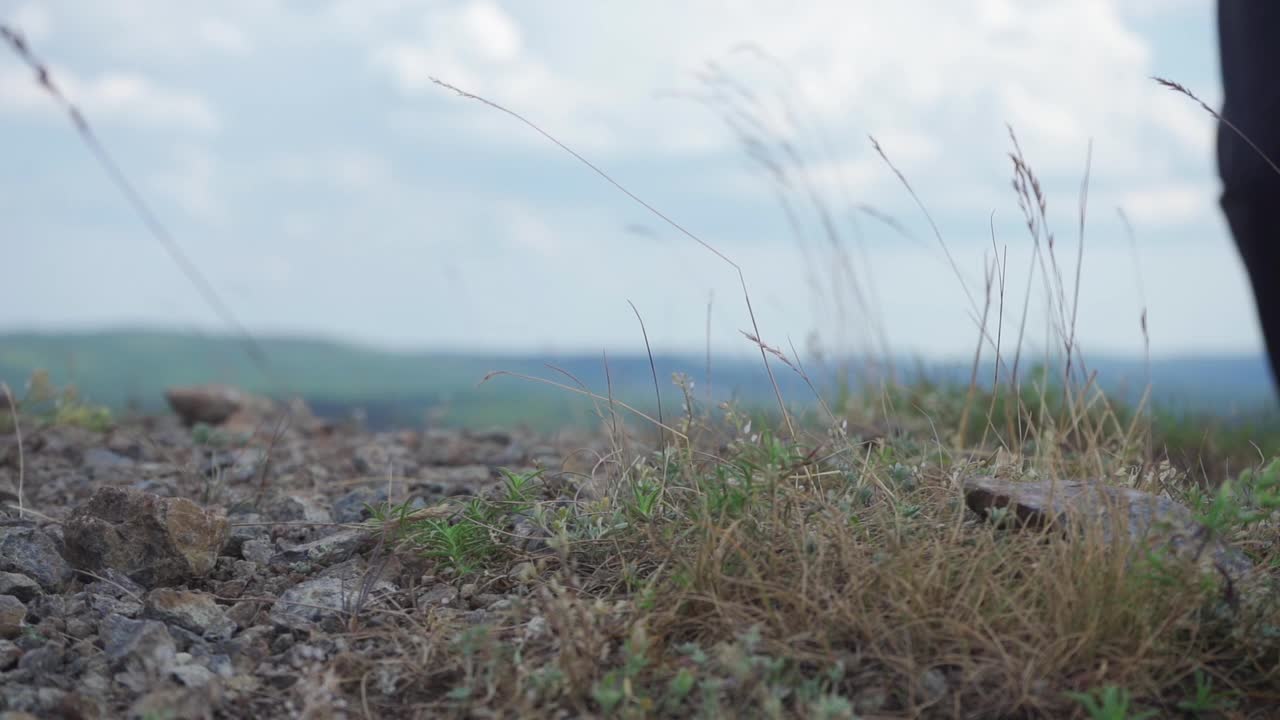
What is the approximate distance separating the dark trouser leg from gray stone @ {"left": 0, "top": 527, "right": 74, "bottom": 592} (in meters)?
4.15

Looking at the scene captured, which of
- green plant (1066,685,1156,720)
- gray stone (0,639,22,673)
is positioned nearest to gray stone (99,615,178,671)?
gray stone (0,639,22,673)

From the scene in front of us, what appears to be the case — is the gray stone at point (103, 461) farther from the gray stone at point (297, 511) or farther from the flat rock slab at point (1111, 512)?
the flat rock slab at point (1111, 512)

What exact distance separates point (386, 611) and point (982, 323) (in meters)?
1.39

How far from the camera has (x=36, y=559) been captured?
8.00ft

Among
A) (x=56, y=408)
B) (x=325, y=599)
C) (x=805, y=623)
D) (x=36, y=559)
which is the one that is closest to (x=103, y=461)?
(x=56, y=408)

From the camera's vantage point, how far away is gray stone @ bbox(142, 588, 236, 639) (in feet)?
6.95

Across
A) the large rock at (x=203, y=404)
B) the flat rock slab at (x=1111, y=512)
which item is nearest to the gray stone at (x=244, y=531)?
the flat rock slab at (x=1111, y=512)

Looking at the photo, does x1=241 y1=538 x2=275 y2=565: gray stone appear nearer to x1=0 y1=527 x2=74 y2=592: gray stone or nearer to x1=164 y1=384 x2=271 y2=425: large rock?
x1=0 y1=527 x2=74 y2=592: gray stone

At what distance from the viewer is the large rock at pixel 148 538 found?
2.38 m

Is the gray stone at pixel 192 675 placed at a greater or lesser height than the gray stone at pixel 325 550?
lesser

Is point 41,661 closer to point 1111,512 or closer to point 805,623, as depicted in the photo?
point 805,623

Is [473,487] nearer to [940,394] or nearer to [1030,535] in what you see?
[1030,535]

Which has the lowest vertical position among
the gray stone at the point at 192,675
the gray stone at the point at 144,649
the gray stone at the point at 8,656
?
the gray stone at the point at 8,656

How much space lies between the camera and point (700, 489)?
226cm
